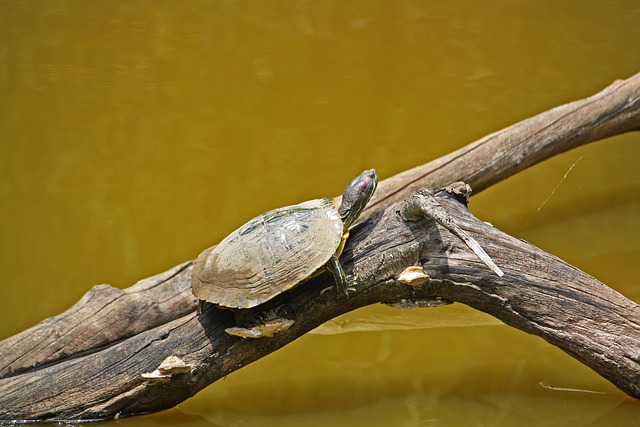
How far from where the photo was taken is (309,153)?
165 inches

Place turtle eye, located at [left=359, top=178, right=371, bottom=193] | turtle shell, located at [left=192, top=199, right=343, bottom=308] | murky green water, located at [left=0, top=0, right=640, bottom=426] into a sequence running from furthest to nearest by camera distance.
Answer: murky green water, located at [left=0, top=0, right=640, bottom=426] < turtle eye, located at [left=359, top=178, right=371, bottom=193] < turtle shell, located at [left=192, top=199, right=343, bottom=308]

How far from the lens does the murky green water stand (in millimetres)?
2756

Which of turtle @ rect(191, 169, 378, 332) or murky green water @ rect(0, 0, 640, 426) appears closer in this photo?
turtle @ rect(191, 169, 378, 332)

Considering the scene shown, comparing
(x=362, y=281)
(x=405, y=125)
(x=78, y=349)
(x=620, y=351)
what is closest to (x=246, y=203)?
(x=405, y=125)

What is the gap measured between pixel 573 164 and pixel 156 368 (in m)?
2.47

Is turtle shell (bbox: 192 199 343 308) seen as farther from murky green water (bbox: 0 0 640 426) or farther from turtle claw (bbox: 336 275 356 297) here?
murky green water (bbox: 0 0 640 426)

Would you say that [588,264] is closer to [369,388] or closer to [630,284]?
[630,284]

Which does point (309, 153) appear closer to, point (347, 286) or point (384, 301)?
point (384, 301)

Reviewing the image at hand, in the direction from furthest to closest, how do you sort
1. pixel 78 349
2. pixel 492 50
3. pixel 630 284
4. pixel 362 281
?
pixel 492 50
pixel 630 284
pixel 78 349
pixel 362 281

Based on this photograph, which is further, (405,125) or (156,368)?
(405,125)

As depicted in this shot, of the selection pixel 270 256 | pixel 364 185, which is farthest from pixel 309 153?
pixel 270 256

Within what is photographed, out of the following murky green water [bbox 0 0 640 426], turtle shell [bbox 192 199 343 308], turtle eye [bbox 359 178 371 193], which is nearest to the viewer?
turtle shell [bbox 192 199 343 308]

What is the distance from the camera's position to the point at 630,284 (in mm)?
3275

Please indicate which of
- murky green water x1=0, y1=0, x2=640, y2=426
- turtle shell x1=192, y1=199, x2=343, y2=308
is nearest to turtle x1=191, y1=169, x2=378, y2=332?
turtle shell x1=192, y1=199, x2=343, y2=308
